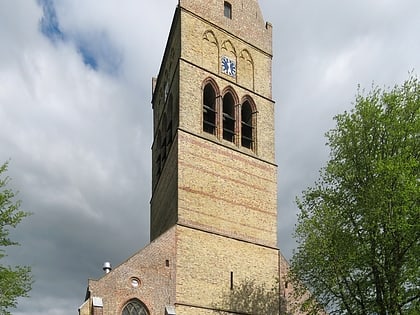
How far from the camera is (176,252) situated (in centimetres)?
1917

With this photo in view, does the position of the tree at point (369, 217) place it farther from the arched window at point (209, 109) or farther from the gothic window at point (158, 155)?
the gothic window at point (158, 155)

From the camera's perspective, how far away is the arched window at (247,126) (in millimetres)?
23547

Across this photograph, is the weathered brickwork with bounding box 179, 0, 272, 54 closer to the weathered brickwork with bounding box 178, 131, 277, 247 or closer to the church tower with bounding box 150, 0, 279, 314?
the church tower with bounding box 150, 0, 279, 314

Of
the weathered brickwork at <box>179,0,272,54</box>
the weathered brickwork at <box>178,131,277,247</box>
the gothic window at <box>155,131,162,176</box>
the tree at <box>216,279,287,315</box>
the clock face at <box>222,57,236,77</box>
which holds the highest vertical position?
the weathered brickwork at <box>179,0,272,54</box>

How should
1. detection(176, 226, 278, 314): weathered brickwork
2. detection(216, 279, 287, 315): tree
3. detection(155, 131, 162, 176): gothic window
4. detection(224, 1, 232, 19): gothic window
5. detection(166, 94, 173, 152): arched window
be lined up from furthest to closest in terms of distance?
1. detection(155, 131, 162, 176): gothic window
2. detection(224, 1, 232, 19): gothic window
3. detection(166, 94, 173, 152): arched window
4. detection(216, 279, 287, 315): tree
5. detection(176, 226, 278, 314): weathered brickwork

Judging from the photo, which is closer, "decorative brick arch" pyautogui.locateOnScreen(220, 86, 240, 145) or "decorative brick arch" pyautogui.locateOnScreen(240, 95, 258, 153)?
"decorative brick arch" pyautogui.locateOnScreen(220, 86, 240, 145)

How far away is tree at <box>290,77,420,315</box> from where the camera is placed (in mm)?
13109

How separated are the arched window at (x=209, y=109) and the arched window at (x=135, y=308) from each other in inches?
318

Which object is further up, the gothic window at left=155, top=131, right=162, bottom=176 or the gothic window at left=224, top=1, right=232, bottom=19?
the gothic window at left=224, top=1, right=232, bottom=19

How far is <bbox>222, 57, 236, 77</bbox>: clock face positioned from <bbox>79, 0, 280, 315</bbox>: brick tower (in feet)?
0.16

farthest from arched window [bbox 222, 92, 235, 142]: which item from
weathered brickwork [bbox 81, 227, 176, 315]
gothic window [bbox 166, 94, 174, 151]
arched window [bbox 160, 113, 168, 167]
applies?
weathered brickwork [bbox 81, 227, 176, 315]

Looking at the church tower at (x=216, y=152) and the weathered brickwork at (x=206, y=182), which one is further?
the church tower at (x=216, y=152)

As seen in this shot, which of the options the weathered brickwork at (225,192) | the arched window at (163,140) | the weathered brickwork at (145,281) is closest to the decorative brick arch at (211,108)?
the weathered brickwork at (225,192)

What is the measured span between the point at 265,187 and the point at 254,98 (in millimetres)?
4321
